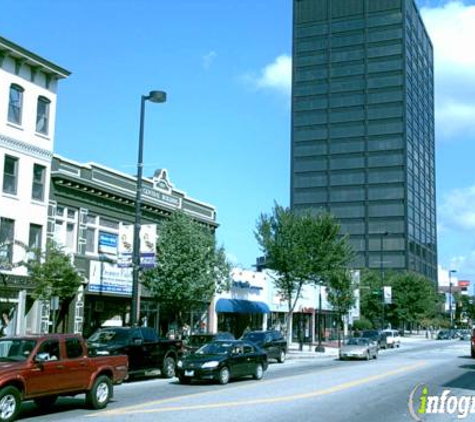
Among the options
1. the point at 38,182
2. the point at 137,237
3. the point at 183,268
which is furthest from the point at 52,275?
the point at 183,268

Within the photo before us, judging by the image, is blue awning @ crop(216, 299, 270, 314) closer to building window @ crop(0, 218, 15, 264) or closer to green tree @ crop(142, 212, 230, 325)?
green tree @ crop(142, 212, 230, 325)

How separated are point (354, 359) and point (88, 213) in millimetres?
16521

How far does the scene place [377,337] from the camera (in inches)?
1977

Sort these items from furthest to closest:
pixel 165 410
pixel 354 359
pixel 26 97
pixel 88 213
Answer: pixel 354 359 < pixel 88 213 < pixel 26 97 < pixel 165 410

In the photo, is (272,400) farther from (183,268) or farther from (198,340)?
(183,268)

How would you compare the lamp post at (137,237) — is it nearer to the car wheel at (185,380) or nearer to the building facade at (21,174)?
the car wheel at (185,380)

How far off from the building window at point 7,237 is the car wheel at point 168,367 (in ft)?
27.9

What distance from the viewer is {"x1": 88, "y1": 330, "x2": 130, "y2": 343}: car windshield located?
2211 cm

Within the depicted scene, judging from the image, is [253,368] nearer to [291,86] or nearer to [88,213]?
[88,213]

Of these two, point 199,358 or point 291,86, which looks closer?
point 199,358

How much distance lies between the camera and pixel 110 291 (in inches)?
1332

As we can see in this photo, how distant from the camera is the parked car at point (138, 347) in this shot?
71.4 feet

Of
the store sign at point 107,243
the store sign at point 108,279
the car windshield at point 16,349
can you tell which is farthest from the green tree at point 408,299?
the car windshield at point 16,349

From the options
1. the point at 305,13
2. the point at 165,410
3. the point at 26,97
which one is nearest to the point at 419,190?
the point at 305,13
